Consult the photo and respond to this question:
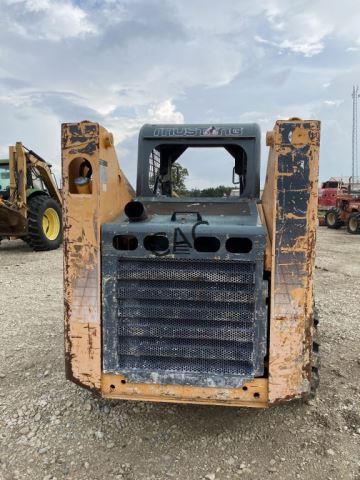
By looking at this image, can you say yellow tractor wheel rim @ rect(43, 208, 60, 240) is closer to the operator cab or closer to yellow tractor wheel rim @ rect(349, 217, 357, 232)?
the operator cab

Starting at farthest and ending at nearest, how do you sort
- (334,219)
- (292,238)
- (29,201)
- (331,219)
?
(331,219), (334,219), (29,201), (292,238)

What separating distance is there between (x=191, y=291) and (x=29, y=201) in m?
8.69

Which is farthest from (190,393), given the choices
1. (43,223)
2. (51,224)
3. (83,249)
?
(51,224)

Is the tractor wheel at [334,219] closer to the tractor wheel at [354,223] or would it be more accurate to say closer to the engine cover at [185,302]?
the tractor wheel at [354,223]

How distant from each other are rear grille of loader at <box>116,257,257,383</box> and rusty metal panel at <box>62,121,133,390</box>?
16 centimetres

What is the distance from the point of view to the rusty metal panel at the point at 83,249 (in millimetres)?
2680

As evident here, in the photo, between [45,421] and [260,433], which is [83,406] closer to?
[45,421]

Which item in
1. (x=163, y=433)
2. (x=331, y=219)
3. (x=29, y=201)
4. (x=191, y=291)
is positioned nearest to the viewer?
(x=191, y=291)

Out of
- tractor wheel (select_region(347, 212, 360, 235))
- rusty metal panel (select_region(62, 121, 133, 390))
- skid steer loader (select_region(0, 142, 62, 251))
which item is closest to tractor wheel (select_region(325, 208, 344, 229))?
tractor wheel (select_region(347, 212, 360, 235))

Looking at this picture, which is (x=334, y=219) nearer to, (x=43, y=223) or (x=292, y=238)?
(x=43, y=223)

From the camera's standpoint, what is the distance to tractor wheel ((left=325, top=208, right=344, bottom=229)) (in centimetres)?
1872

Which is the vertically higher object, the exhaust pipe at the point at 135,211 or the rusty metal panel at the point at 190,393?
the exhaust pipe at the point at 135,211

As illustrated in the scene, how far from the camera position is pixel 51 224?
→ 11.4m

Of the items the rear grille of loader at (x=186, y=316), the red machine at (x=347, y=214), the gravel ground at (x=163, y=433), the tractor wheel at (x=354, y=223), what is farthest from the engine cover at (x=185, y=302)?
the red machine at (x=347, y=214)
